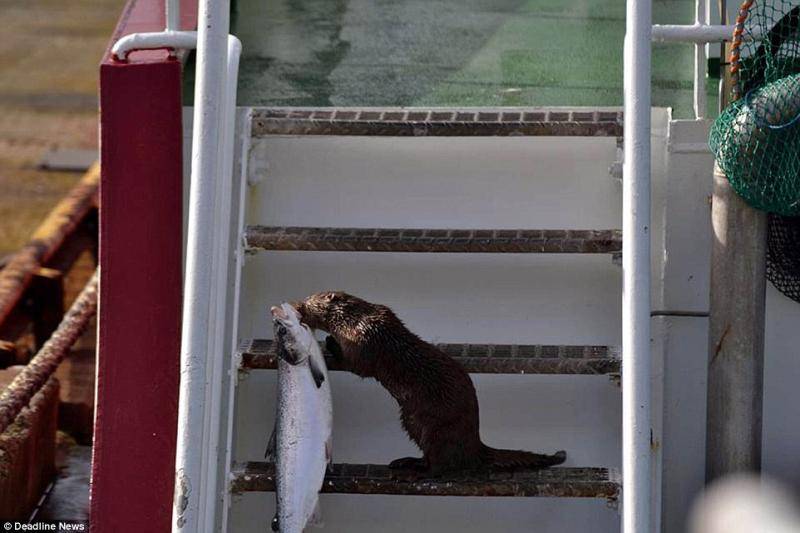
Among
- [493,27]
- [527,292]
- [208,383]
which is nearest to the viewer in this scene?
[208,383]

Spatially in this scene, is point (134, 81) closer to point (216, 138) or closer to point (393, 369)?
point (216, 138)

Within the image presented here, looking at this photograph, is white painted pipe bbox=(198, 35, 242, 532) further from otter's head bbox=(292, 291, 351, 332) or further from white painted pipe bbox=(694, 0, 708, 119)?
white painted pipe bbox=(694, 0, 708, 119)

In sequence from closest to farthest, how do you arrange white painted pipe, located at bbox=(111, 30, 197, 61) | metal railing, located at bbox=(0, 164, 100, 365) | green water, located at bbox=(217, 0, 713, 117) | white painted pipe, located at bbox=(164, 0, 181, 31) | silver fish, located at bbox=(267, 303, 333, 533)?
silver fish, located at bbox=(267, 303, 333, 533), white painted pipe, located at bbox=(111, 30, 197, 61), white painted pipe, located at bbox=(164, 0, 181, 31), green water, located at bbox=(217, 0, 713, 117), metal railing, located at bbox=(0, 164, 100, 365)

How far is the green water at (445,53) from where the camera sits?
5.06 meters

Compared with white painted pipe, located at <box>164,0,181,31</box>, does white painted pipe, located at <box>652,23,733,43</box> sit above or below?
below

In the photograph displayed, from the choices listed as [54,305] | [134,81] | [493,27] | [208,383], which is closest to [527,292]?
[208,383]

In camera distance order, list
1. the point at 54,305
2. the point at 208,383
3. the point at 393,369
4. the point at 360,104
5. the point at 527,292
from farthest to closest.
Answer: the point at 54,305 < the point at 360,104 < the point at 527,292 < the point at 393,369 < the point at 208,383

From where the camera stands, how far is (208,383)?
3.71 m

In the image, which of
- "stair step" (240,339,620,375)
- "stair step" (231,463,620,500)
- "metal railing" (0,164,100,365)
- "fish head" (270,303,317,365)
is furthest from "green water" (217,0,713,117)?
"metal railing" (0,164,100,365)

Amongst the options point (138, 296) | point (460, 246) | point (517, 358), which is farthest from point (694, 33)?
point (138, 296)

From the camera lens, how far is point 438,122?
163 inches

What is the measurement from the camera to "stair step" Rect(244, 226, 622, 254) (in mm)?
3994

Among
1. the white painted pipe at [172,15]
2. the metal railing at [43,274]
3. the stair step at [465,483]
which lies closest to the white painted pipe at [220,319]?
the stair step at [465,483]

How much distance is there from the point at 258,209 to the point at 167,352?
0.59 metres
